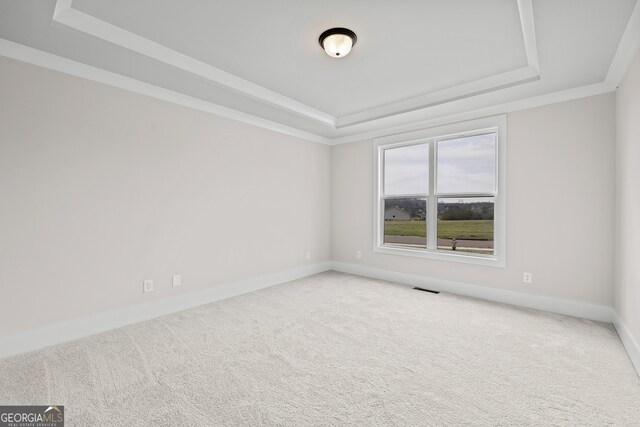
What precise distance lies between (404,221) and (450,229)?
2.49ft

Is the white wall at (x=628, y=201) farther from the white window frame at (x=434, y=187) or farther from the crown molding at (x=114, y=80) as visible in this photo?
the crown molding at (x=114, y=80)

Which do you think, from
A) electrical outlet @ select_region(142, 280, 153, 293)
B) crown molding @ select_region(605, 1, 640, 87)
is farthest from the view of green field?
electrical outlet @ select_region(142, 280, 153, 293)

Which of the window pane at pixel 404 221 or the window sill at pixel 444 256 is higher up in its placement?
the window pane at pixel 404 221

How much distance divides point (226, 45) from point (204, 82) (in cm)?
63

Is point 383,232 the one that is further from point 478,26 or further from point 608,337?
point 478,26

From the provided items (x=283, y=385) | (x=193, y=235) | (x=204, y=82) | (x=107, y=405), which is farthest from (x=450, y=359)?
(x=204, y=82)

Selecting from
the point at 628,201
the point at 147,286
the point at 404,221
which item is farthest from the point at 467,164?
the point at 147,286

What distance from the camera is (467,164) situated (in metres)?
4.07

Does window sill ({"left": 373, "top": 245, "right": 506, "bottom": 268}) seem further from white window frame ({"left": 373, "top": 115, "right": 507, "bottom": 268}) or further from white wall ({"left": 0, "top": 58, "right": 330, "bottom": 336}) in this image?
white wall ({"left": 0, "top": 58, "right": 330, "bottom": 336})

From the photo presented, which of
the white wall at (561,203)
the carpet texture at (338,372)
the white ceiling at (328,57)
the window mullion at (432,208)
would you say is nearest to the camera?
the carpet texture at (338,372)

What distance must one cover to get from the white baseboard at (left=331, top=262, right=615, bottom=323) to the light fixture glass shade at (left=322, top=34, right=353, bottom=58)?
10.9 ft

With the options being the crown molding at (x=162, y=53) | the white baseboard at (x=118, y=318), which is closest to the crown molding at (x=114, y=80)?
the crown molding at (x=162, y=53)

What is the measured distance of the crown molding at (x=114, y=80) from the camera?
2334 mm

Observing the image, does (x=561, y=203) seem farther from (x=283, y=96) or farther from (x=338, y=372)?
(x=283, y=96)
